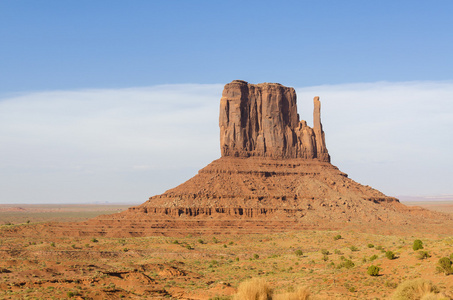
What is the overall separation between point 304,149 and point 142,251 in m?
67.4

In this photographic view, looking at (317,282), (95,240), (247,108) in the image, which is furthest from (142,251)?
(247,108)

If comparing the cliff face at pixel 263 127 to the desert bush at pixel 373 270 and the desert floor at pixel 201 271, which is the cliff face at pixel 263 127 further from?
the desert bush at pixel 373 270

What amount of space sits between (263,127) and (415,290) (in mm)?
101562

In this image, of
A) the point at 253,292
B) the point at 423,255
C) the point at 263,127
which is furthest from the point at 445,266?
the point at 263,127

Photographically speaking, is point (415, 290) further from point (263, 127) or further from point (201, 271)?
point (263, 127)

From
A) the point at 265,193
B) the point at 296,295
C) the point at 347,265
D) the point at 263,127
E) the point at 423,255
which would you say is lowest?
the point at 296,295

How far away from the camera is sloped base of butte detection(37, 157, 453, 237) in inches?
4082

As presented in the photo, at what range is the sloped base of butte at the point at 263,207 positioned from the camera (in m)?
104

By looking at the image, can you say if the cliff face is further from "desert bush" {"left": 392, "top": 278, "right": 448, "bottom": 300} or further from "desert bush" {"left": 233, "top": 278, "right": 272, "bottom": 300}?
"desert bush" {"left": 392, "top": 278, "right": 448, "bottom": 300}

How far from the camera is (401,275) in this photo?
130 feet

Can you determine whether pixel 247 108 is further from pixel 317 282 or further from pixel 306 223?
pixel 317 282

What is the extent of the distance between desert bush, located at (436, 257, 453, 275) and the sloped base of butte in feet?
197

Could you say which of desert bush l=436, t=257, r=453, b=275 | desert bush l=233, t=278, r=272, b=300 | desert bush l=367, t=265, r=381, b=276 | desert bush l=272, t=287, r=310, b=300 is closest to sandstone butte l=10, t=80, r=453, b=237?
desert bush l=367, t=265, r=381, b=276

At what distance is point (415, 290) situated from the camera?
110 feet
